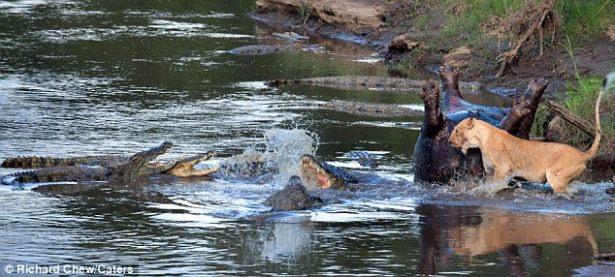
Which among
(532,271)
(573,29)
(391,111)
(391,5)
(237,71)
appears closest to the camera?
(532,271)

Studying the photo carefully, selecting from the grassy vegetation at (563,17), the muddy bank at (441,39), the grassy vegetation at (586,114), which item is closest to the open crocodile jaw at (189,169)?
the grassy vegetation at (586,114)

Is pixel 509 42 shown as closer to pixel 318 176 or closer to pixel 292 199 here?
pixel 318 176

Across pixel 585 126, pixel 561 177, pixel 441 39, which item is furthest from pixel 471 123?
pixel 441 39

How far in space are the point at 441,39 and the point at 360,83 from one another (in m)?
3.07

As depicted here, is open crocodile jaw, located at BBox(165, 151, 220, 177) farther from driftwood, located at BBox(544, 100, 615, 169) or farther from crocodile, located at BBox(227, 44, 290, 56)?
crocodile, located at BBox(227, 44, 290, 56)

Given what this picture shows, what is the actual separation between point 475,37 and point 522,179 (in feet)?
33.7

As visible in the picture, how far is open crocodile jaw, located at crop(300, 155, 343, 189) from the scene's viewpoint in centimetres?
1127

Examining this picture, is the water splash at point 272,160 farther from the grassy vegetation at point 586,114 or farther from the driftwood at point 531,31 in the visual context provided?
the driftwood at point 531,31

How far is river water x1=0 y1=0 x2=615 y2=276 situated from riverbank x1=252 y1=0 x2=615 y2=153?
1.01 meters

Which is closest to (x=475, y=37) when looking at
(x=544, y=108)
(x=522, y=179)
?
(x=544, y=108)

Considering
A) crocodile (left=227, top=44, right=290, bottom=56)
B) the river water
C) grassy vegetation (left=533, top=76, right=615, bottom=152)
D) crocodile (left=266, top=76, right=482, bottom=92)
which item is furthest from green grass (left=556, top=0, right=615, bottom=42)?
crocodile (left=227, top=44, right=290, bottom=56)

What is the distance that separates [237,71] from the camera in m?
21.0

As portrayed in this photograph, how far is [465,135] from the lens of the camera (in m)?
11.0

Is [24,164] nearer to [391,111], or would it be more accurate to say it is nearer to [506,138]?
[506,138]
